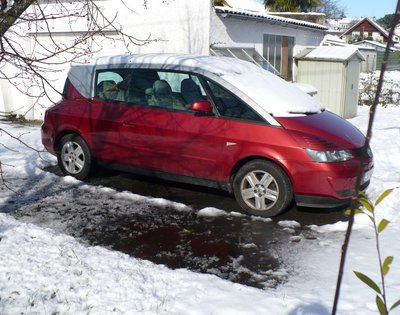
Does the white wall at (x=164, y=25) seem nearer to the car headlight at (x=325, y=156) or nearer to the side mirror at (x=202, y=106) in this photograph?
the side mirror at (x=202, y=106)

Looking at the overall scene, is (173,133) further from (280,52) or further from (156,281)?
(280,52)

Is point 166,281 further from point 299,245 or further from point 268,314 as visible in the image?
point 299,245

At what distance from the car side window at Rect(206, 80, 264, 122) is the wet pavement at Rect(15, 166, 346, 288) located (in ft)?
3.69

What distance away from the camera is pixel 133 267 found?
4.15 meters

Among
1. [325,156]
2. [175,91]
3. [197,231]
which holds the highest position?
[175,91]

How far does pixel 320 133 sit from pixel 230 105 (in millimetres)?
1087

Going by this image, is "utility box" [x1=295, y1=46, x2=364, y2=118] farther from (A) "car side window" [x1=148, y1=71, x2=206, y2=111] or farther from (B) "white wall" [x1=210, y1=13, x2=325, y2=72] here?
(A) "car side window" [x1=148, y1=71, x2=206, y2=111]

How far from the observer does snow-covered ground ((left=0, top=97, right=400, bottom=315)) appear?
3.52 m

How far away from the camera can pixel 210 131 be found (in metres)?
5.82

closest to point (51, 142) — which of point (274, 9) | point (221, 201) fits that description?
point (221, 201)

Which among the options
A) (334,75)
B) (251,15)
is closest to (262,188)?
(251,15)

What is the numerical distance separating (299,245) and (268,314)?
159 cm

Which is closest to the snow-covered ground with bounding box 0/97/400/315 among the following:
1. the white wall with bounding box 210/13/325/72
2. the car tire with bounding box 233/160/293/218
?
the car tire with bounding box 233/160/293/218

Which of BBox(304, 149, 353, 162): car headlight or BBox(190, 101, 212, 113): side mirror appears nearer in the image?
BBox(304, 149, 353, 162): car headlight
